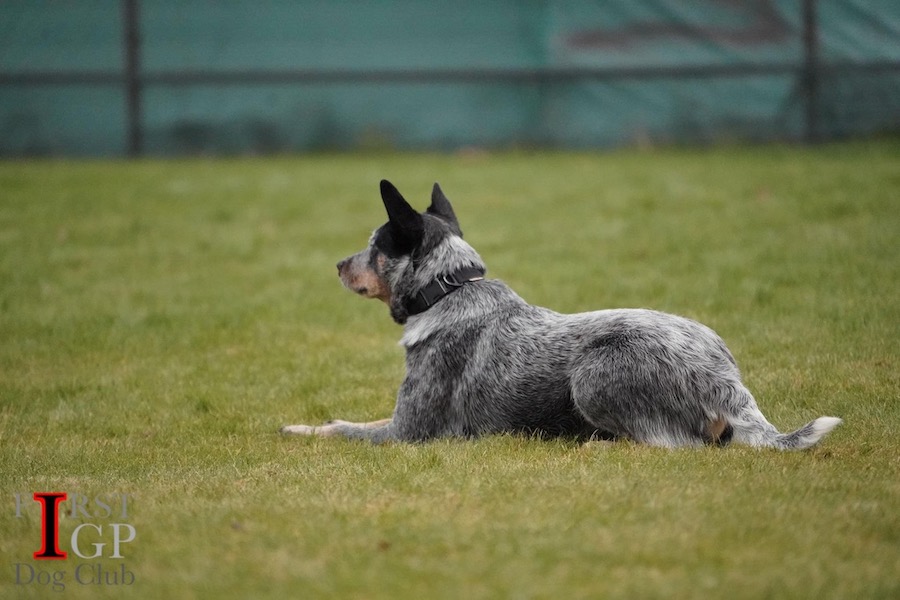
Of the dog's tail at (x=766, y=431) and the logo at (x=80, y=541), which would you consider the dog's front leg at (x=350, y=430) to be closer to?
the logo at (x=80, y=541)

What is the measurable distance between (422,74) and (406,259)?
11.3m

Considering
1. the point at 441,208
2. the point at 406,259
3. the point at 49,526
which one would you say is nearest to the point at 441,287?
the point at 406,259

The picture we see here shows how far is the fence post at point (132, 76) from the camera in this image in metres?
16.9

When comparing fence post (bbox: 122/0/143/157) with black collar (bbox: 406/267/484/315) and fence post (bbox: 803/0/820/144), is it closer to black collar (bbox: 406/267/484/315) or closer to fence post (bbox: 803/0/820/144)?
fence post (bbox: 803/0/820/144)

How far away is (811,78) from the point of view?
16.4 m

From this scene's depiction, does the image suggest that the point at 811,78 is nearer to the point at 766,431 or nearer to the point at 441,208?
the point at 441,208

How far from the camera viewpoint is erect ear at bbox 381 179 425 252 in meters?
6.27

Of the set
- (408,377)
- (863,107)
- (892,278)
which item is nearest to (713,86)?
(863,107)

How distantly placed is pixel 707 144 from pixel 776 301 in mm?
8188

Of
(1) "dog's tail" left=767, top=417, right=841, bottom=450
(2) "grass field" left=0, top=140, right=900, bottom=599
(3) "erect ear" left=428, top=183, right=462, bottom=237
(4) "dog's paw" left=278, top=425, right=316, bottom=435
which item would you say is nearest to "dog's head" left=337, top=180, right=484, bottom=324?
(3) "erect ear" left=428, top=183, right=462, bottom=237

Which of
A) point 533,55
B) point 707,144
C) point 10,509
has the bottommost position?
point 10,509

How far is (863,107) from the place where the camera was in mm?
16312

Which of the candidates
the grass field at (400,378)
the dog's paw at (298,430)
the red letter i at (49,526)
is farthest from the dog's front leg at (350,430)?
the red letter i at (49,526)

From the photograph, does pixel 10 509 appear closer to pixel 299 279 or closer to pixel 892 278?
pixel 299 279
